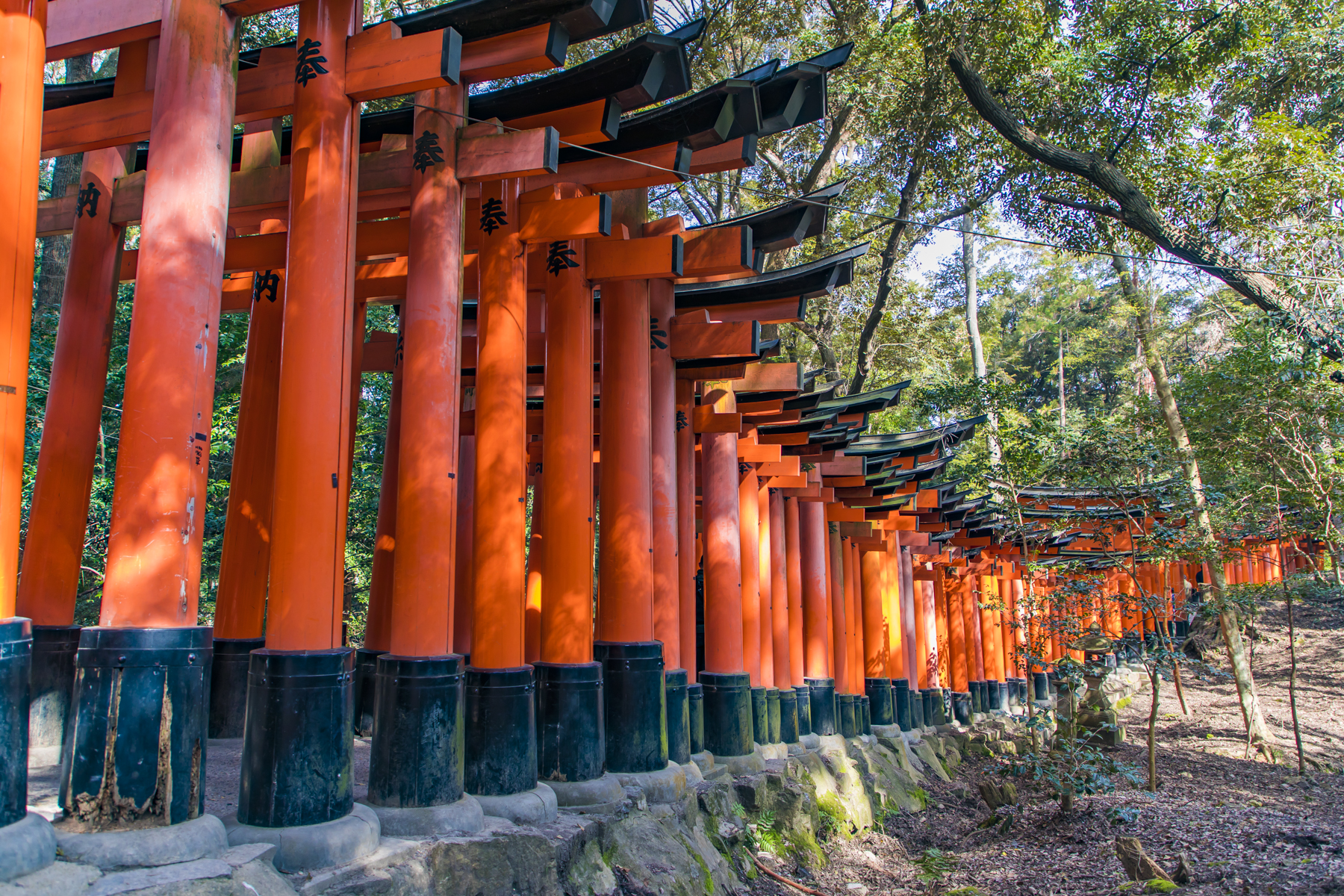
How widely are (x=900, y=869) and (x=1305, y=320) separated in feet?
25.1

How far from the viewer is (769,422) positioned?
1162cm

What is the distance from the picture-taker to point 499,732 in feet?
19.5

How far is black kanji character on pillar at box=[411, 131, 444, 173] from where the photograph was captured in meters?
6.00

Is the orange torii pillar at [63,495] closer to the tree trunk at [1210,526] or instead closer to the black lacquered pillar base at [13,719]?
the black lacquered pillar base at [13,719]

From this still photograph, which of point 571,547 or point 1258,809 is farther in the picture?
point 1258,809

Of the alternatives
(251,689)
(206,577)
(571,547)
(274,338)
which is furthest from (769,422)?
(206,577)

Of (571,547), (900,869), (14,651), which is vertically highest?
(571,547)

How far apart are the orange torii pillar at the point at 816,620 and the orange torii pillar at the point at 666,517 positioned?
5.58m

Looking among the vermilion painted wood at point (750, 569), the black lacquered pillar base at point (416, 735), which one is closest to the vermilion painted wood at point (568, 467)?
the black lacquered pillar base at point (416, 735)

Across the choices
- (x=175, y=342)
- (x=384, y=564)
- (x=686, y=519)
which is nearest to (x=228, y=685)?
(x=384, y=564)

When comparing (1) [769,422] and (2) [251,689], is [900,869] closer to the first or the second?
(1) [769,422]

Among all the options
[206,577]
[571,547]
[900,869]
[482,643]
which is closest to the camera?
[482,643]

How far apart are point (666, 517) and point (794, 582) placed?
19.3 feet

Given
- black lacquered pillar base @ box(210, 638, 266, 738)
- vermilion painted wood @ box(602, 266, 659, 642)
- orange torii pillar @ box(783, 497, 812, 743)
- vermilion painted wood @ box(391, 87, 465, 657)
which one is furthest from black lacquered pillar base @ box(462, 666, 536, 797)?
orange torii pillar @ box(783, 497, 812, 743)
